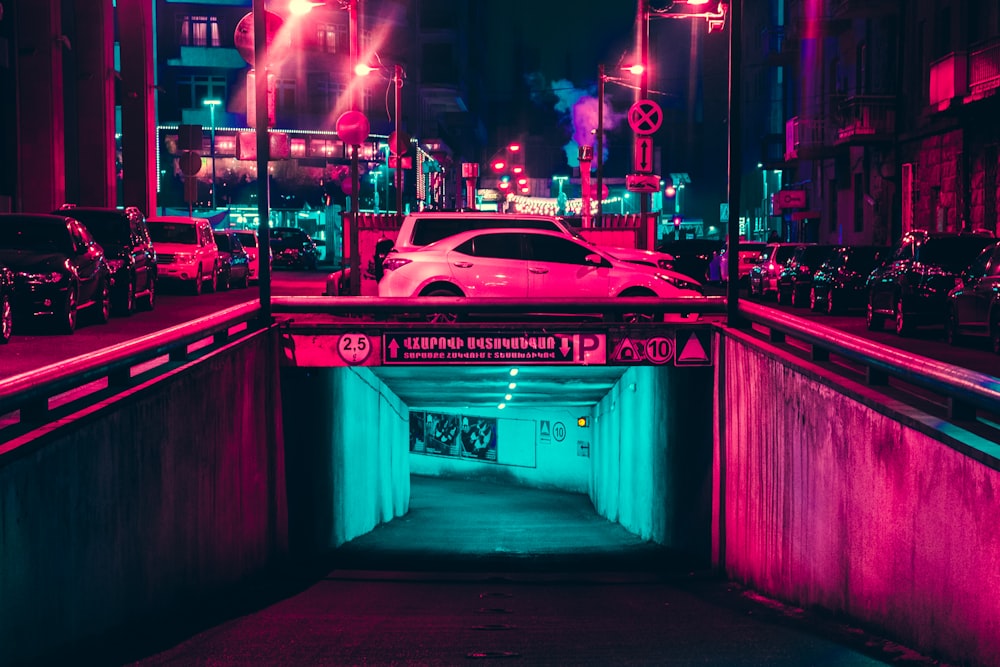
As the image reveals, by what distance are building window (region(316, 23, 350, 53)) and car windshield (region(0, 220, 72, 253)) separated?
62.7m

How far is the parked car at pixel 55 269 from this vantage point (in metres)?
17.9

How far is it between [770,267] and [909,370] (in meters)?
24.6

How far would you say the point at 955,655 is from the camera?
703 centimetres

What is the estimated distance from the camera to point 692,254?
131 ft

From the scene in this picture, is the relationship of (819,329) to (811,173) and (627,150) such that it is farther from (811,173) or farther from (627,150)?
(627,150)

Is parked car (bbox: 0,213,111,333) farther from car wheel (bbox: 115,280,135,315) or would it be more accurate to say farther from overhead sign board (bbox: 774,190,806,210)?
overhead sign board (bbox: 774,190,806,210)

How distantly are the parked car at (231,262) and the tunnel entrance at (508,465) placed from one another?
5268 mm

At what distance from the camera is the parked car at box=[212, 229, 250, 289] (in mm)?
33188

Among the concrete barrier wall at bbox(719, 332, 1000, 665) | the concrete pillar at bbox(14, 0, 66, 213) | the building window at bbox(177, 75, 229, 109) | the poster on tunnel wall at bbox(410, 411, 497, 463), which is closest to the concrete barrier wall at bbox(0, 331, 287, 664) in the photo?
the concrete barrier wall at bbox(719, 332, 1000, 665)

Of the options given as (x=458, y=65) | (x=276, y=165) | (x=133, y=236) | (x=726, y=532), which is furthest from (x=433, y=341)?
(x=458, y=65)

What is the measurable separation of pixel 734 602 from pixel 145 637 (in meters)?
5.53

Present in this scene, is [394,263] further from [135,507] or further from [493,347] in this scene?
[135,507]

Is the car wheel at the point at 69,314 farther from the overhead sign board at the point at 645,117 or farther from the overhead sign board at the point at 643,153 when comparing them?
the overhead sign board at the point at 643,153

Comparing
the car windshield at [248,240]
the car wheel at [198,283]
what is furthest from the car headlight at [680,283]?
the car windshield at [248,240]
